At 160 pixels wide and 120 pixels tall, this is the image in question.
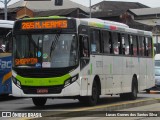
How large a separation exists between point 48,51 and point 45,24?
970 millimetres

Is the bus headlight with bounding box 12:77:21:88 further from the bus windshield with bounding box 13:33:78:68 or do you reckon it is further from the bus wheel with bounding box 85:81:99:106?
the bus wheel with bounding box 85:81:99:106

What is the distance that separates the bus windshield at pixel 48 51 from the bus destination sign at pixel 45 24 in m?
0.28

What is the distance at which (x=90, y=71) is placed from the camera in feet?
62.2

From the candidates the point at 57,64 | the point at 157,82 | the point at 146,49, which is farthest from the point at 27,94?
the point at 157,82

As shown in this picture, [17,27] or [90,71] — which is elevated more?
[17,27]

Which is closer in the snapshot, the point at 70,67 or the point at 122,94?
the point at 70,67

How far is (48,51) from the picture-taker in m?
17.9

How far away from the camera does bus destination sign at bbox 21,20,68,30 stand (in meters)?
18.2

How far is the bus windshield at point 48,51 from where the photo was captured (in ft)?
58.6

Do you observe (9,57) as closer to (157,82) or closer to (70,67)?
(70,67)

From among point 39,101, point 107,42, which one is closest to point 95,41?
point 107,42

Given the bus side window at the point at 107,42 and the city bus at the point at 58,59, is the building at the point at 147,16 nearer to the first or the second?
the bus side window at the point at 107,42

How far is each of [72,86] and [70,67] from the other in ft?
1.99

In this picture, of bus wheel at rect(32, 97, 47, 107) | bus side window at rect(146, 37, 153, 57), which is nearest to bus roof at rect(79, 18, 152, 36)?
bus side window at rect(146, 37, 153, 57)
